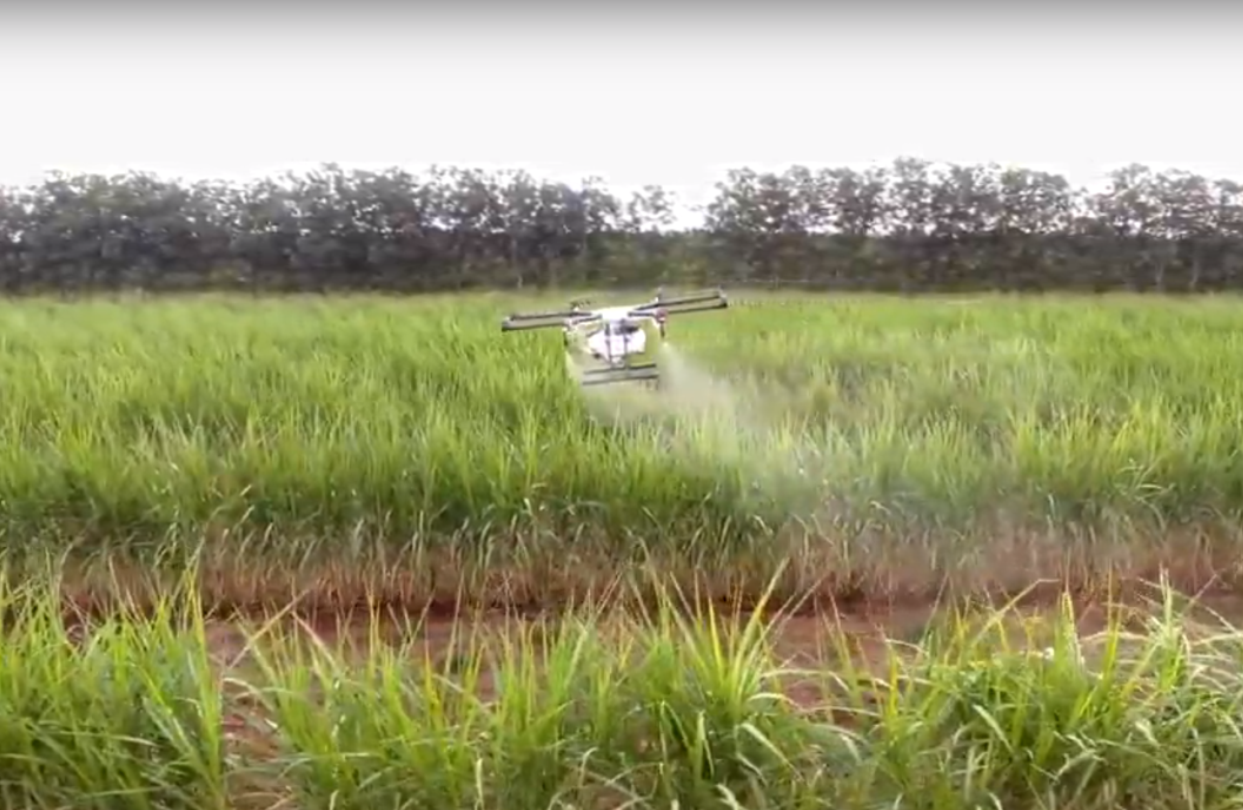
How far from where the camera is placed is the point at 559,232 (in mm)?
1177

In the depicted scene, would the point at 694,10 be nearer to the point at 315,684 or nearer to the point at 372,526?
the point at 372,526

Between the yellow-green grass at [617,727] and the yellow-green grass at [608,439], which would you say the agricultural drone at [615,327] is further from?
the yellow-green grass at [617,727]

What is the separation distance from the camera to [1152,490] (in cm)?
117

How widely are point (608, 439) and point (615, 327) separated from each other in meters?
0.13

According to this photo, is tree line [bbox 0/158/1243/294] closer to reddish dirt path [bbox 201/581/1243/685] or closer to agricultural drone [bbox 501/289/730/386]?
agricultural drone [bbox 501/289/730/386]

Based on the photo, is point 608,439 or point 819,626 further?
point 608,439

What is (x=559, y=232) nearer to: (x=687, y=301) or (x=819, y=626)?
(x=687, y=301)

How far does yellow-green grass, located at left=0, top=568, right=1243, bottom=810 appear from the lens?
31.2 inches

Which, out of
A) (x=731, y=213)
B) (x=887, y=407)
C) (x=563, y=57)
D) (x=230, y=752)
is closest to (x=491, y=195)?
(x=563, y=57)

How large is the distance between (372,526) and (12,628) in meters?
0.36

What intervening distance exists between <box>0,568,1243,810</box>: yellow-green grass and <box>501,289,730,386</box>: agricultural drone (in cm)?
36

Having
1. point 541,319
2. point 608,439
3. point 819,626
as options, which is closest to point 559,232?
point 541,319

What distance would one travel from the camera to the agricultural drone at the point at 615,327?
1144 millimetres

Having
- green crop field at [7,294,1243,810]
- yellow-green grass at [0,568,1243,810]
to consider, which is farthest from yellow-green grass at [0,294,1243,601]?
yellow-green grass at [0,568,1243,810]
